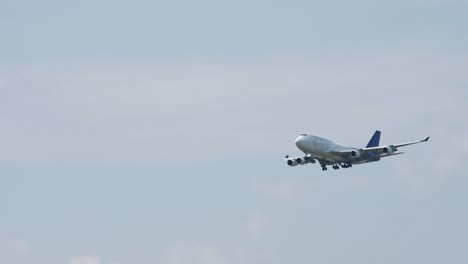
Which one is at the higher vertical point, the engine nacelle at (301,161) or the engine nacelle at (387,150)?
the engine nacelle at (301,161)

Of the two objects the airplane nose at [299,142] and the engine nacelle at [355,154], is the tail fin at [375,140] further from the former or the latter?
the airplane nose at [299,142]

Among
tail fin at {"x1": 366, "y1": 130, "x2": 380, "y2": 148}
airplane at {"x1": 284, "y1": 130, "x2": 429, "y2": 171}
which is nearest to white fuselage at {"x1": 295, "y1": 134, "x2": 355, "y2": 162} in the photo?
airplane at {"x1": 284, "y1": 130, "x2": 429, "y2": 171}

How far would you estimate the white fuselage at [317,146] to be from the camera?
14312cm

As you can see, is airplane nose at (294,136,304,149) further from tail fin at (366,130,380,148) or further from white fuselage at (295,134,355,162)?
tail fin at (366,130,380,148)

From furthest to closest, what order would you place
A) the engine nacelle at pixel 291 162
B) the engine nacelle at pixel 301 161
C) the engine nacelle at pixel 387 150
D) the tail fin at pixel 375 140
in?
the tail fin at pixel 375 140 < the engine nacelle at pixel 291 162 < the engine nacelle at pixel 301 161 < the engine nacelle at pixel 387 150

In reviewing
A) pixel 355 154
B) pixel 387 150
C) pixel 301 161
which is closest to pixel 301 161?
pixel 301 161

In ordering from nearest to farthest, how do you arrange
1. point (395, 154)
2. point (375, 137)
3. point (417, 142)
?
1. point (417, 142)
2. point (395, 154)
3. point (375, 137)

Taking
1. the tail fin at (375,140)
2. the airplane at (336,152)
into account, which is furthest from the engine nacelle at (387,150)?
the tail fin at (375,140)

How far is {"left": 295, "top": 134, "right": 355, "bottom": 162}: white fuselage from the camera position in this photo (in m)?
143

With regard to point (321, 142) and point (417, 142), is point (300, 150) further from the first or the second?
point (417, 142)

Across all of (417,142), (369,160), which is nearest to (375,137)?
(369,160)

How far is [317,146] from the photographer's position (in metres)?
143

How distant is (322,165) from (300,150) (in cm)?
518

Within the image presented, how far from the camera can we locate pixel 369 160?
146 meters
